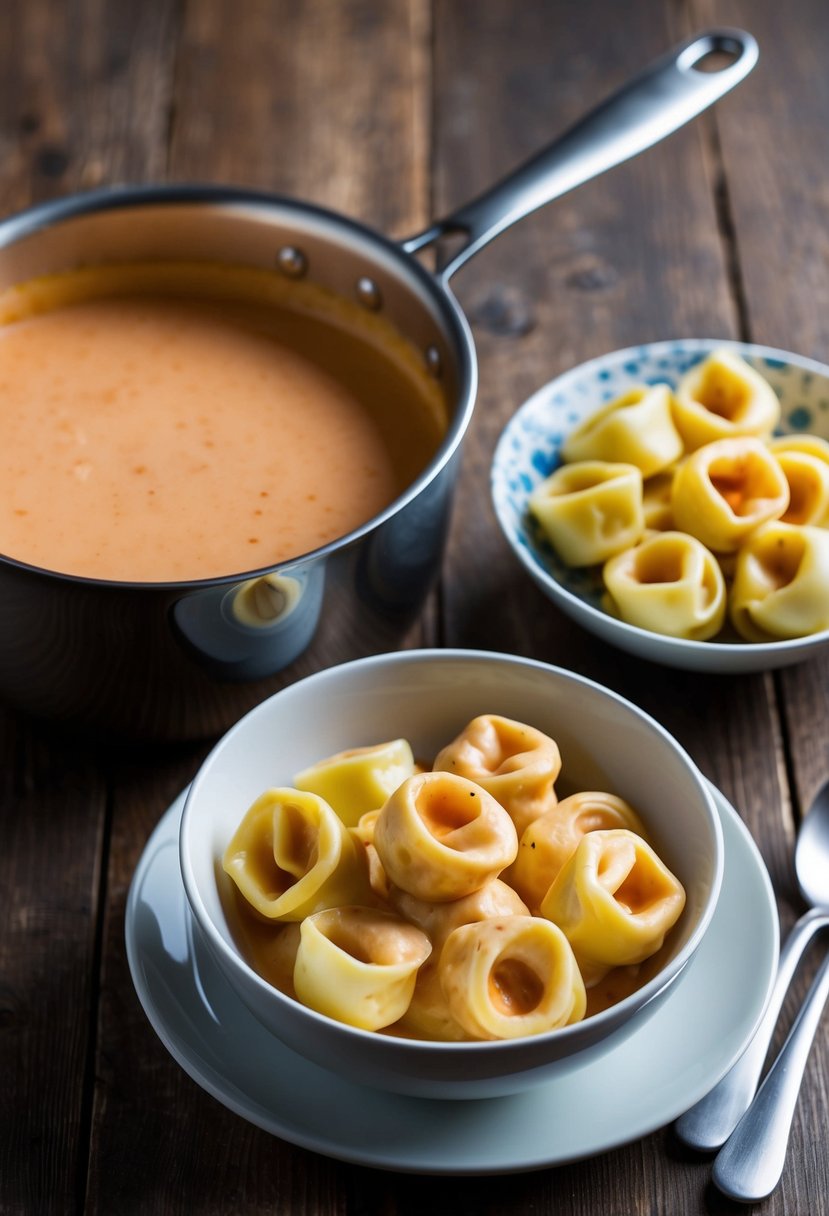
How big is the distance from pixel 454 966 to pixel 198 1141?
25 centimetres

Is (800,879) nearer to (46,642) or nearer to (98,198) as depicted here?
(46,642)

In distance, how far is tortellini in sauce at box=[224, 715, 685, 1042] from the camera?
861 millimetres

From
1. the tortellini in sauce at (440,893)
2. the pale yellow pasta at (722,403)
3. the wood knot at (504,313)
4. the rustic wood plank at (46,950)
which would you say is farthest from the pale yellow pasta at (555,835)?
the wood knot at (504,313)

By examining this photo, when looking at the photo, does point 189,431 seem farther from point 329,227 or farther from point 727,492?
point 727,492

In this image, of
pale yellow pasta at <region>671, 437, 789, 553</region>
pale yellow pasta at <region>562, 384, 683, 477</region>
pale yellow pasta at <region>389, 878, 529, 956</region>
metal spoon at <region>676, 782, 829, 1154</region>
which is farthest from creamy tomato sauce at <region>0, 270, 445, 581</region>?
metal spoon at <region>676, 782, 829, 1154</region>

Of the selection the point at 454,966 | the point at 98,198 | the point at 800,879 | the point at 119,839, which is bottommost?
the point at 800,879

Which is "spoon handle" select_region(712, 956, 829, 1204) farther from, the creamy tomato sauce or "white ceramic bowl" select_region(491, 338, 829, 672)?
the creamy tomato sauce

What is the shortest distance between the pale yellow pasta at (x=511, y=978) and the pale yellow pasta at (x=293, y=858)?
3.8 inches

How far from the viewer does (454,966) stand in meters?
0.87

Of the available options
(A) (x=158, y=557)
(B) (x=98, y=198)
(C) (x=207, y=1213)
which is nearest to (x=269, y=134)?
(B) (x=98, y=198)

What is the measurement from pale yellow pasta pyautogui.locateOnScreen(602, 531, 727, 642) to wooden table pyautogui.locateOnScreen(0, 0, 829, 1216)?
0.27ft

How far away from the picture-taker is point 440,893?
91cm

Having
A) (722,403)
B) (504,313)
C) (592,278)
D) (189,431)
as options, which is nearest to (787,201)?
(592,278)

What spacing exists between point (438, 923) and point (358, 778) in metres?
0.15
